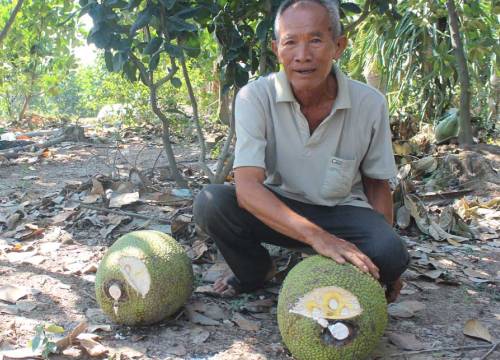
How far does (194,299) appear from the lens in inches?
99.5

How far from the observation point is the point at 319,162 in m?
2.31

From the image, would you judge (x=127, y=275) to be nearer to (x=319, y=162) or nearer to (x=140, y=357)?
(x=140, y=357)

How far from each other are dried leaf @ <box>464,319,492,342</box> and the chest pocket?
72 cm

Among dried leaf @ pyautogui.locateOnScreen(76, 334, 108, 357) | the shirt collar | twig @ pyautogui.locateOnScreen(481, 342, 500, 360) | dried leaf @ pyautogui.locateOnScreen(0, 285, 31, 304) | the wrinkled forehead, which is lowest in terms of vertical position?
twig @ pyautogui.locateOnScreen(481, 342, 500, 360)

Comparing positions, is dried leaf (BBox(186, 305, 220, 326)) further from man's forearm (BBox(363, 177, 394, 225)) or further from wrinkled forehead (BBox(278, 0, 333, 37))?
wrinkled forehead (BBox(278, 0, 333, 37))

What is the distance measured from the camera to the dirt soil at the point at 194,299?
6.91 feet

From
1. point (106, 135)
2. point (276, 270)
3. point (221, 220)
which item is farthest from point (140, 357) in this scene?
point (106, 135)

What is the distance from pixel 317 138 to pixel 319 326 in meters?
0.79

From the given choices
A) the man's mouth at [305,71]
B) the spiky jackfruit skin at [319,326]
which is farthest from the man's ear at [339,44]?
the spiky jackfruit skin at [319,326]

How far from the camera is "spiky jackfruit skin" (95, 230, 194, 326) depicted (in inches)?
84.0

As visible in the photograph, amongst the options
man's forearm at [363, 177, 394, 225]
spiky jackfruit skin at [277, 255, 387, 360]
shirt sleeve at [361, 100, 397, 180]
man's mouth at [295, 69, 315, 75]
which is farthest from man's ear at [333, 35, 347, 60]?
spiky jackfruit skin at [277, 255, 387, 360]

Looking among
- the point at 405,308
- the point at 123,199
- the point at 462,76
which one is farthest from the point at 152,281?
the point at 462,76

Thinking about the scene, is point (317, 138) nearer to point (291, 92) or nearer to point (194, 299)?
point (291, 92)

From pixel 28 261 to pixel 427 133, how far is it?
4530mm
